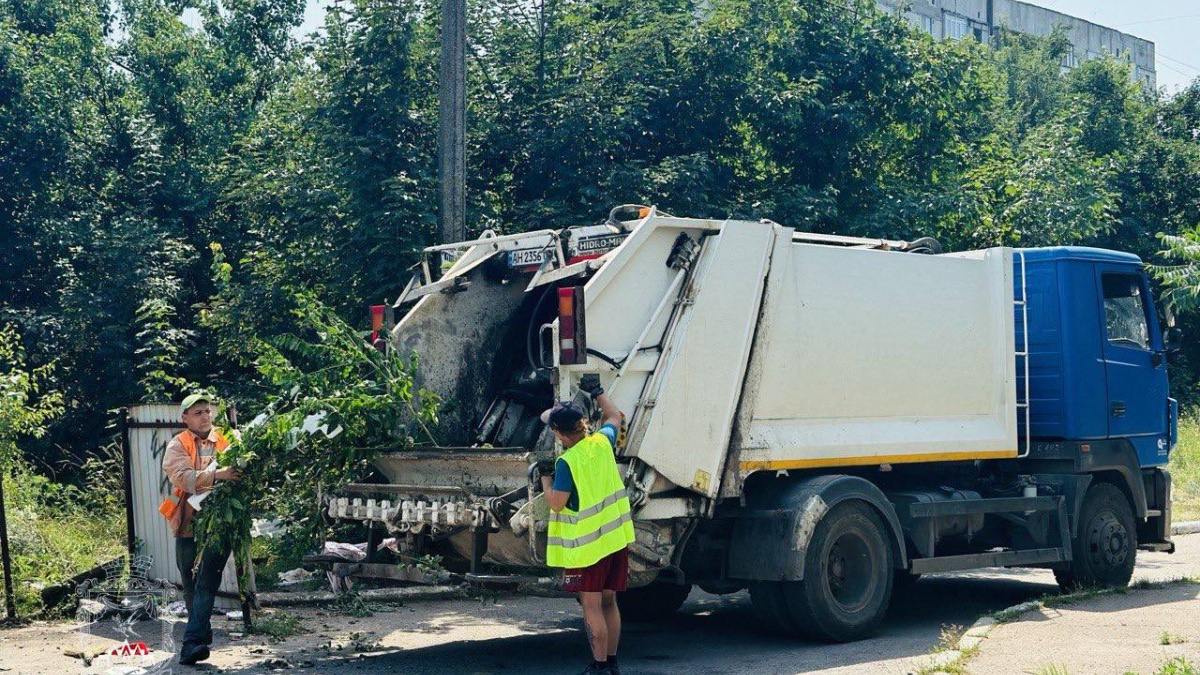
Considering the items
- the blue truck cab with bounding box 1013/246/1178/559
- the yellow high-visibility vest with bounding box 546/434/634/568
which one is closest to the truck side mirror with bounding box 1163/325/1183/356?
the blue truck cab with bounding box 1013/246/1178/559

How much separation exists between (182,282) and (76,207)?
86.3 inches

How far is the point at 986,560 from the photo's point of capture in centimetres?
895

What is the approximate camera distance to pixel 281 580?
1028cm

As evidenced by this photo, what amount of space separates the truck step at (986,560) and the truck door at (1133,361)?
1.13 m

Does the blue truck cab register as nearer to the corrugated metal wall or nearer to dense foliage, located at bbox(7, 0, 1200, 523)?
dense foliage, located at bbox(7, 0, 1200, 523)

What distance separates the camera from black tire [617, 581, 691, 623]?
29.5ft

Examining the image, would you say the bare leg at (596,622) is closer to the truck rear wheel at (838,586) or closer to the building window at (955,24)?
the truck rear wheel at (838,586)

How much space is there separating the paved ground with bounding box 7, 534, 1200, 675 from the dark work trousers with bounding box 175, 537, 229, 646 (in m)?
0.21

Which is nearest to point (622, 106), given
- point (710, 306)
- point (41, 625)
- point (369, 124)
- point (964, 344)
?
point (369, 124)

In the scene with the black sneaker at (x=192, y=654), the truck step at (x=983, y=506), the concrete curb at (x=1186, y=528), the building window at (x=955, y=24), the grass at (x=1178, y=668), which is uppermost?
the building window at (x=955, y=24)

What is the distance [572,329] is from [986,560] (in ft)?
12.7

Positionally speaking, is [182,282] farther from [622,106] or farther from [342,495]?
[342,495]

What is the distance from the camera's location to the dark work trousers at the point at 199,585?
23.4ft

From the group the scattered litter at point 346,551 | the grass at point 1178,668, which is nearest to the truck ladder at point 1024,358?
the grass at point 1178,668
